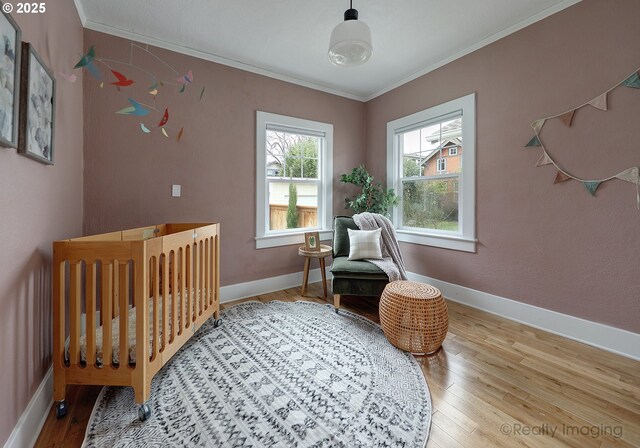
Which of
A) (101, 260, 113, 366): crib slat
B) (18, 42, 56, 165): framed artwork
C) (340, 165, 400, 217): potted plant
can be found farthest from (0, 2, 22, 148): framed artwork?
(340, 165, 400, 217): potted plant

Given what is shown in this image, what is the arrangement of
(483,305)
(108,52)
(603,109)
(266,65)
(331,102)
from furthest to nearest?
1. (331,102)
2. (266,65)
3. (483,305)
4. (108,52)
5. (603,109)

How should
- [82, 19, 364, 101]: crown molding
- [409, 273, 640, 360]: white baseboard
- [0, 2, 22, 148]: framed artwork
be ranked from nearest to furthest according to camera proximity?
[0, 2, 22, 148]: framed artwork
[409, 273, 640, 360]: white baseboard
[82, 19, 364, 101]: crown molding

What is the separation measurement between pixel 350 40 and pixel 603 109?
1831 millimetres

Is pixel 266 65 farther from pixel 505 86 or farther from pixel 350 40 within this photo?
pixel 505 86

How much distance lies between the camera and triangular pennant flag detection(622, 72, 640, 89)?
5.91 feet

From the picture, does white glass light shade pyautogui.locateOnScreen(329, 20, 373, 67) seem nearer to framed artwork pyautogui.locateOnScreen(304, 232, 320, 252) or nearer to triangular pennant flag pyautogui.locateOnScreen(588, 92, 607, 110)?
triangular pennant flag pyautogui.locateOnScreen(588, 92, 607, 110)

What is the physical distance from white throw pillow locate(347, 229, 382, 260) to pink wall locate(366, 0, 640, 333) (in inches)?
33.4

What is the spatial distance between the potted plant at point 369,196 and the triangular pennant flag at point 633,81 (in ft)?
6.66

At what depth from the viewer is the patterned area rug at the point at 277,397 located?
1.24m

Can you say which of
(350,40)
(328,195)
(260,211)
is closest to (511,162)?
(350,40)

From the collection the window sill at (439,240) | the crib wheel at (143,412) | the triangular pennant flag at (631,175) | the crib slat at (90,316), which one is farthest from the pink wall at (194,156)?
the triangular pennant flag at (631,175)

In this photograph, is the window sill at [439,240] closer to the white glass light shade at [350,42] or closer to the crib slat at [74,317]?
the white glass light shade at [350,42]

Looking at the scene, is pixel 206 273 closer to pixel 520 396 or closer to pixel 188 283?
pixel 188 283

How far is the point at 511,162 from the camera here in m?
2.43
